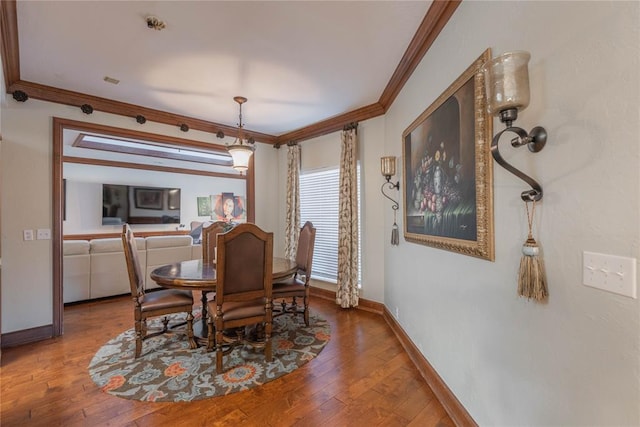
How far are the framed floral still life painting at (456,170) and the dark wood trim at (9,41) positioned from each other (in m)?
2.96

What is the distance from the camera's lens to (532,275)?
108 centimetres

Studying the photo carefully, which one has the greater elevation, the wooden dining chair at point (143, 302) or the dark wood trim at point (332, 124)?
the dark wood trim at point (332, 124)

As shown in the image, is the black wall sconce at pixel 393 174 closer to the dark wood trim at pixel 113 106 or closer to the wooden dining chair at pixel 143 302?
the wooden dining chair at pixel 143 302

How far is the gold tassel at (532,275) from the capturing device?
3.51 feet

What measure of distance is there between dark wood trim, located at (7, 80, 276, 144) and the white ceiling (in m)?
0.10

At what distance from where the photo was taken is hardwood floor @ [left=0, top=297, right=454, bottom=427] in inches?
70.3

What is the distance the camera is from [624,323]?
809 millimetres

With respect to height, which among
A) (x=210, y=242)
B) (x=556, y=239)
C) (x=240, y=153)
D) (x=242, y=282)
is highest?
(x=240, y=153)

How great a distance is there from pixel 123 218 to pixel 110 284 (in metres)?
3.87

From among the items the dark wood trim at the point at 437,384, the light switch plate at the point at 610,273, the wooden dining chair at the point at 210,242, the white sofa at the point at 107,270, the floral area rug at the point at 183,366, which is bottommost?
the floral area rug at the point at 183,366

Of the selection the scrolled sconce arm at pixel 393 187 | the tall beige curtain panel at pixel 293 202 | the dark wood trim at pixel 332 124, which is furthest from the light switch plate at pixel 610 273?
the tall beige curtain panel at pixel 293 202

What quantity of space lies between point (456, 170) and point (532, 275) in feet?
2.71

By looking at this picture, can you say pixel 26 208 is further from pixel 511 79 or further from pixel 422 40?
pixel 511 79

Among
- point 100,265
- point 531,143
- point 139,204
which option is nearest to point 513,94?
point 531,143
